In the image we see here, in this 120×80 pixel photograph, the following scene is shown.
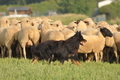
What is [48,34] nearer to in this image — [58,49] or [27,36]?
[27,36]

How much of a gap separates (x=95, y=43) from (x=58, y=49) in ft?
7.86

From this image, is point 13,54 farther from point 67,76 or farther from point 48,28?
point 67,76

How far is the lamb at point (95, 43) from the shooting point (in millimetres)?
13648

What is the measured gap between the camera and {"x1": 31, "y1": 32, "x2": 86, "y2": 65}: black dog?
1191cm

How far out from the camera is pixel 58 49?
39.1ft

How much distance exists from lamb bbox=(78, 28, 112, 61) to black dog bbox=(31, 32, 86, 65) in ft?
4.75

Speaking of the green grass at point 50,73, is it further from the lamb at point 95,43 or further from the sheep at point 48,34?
the lamb at point 95,43

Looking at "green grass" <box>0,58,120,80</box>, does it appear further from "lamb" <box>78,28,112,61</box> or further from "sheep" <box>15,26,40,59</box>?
"sheep" <box>15,26,40,59</box>

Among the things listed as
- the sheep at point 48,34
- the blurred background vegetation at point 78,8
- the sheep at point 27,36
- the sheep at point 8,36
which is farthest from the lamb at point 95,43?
the blurred background vegetation at point 78,8

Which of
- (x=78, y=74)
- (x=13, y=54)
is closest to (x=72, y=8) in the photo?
(x=13, y=54)

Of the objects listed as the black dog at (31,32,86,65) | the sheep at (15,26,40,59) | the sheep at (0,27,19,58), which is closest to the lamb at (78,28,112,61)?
the black dog at (31,32,86,65)

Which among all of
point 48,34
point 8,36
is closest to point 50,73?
point 48,34

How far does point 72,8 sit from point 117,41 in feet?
226

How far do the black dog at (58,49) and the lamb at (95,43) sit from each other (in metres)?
1.45
